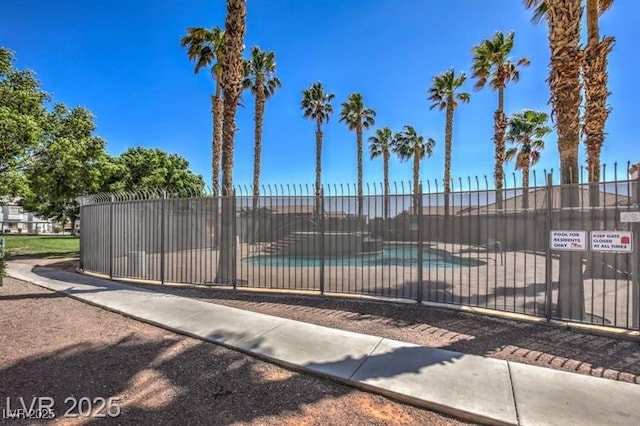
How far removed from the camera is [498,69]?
768 inches

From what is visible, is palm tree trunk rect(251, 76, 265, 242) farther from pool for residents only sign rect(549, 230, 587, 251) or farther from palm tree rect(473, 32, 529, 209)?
pool for residents only sign rect(549, 230, 587, 251)

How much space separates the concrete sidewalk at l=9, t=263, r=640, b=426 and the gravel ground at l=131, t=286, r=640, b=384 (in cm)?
35

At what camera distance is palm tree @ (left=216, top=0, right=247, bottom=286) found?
870cm

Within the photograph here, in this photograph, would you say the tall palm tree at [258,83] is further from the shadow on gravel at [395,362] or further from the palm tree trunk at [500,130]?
the shadow on gravel at [395,362]

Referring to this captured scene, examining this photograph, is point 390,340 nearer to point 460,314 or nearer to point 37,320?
point 460,314

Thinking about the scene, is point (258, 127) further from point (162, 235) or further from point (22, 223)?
point (22, 223)

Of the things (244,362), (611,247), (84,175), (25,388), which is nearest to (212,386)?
(244,362)

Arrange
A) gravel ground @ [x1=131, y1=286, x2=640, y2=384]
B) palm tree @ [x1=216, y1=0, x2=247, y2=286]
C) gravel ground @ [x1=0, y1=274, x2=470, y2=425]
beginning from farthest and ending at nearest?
palm tree @ [x1=216, y1=0, x2=247, y2=286] < gravel ground @ [x1=131, y1=286, x2=640, y2=384] < gravel ground @ [x1=0, y1=274, x2=470, y2=425]

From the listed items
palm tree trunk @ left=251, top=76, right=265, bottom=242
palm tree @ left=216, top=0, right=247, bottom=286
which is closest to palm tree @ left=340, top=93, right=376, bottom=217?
palm tree trunk @ left=251, top=76, right=265, bottom=242

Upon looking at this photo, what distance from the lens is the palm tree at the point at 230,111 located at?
8703 mm

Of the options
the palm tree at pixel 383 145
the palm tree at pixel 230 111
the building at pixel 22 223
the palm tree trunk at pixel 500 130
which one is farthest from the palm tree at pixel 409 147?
the building at pixel 22 223

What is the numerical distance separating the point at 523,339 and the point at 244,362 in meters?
4.02

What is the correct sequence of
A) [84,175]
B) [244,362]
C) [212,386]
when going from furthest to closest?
[84,175] → [244,362] → [212,386]

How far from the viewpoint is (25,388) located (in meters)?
3.71
